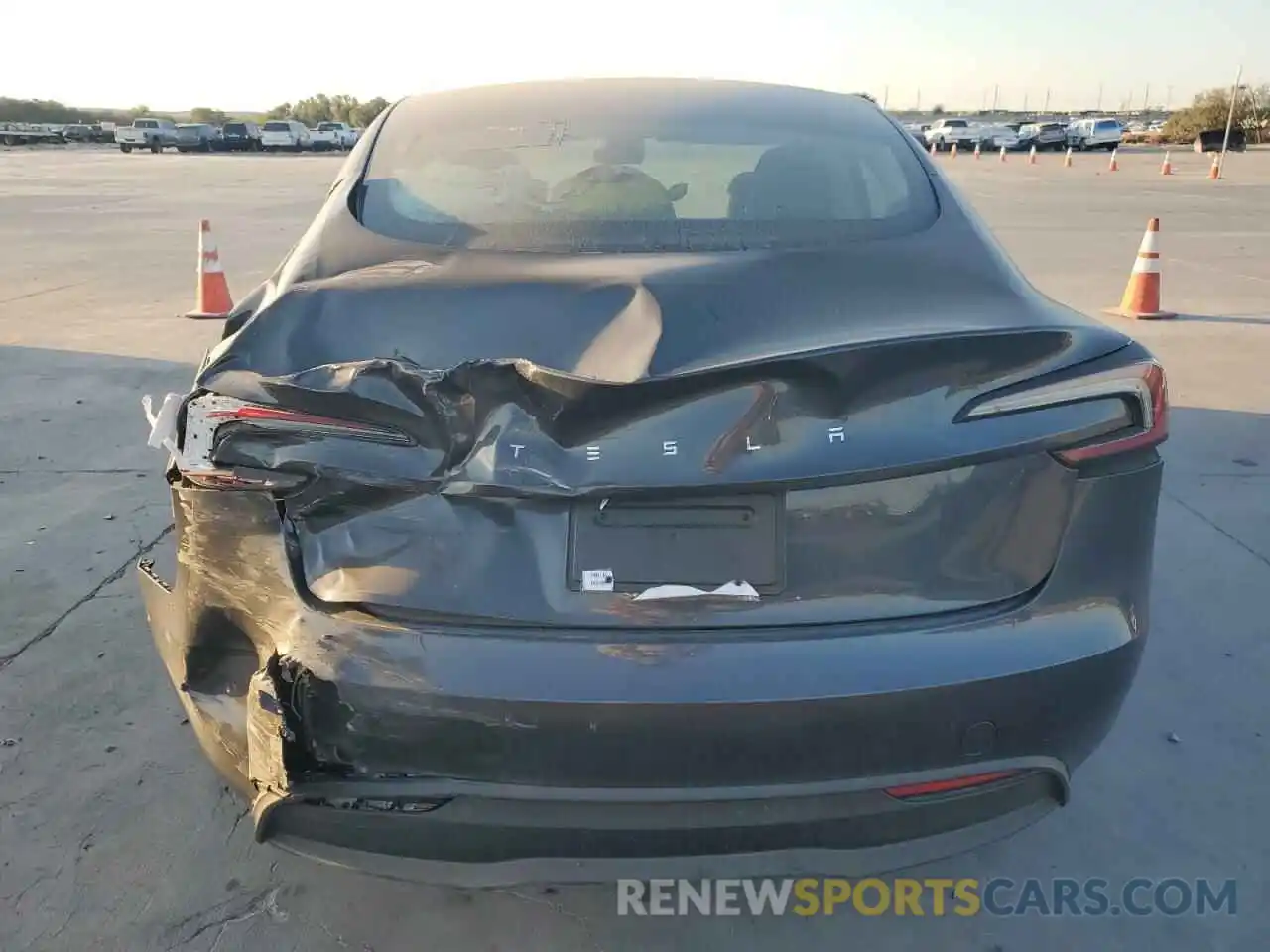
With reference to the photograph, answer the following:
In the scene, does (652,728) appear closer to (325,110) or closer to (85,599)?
(85,599)

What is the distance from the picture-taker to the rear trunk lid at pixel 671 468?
1.70m

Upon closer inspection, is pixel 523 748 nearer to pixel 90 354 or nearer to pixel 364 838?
pixel 364 838

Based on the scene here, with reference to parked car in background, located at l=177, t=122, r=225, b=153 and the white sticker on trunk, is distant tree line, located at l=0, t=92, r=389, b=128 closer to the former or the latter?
parked car in background, located at l=177, t=122, r=225, b=153

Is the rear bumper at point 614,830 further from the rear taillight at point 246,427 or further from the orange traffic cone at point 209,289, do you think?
the orange traffic cone at point 209,289

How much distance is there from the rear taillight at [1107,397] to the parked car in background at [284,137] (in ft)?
211

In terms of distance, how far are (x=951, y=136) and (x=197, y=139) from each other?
42349 mm

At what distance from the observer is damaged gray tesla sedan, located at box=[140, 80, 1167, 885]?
170cm

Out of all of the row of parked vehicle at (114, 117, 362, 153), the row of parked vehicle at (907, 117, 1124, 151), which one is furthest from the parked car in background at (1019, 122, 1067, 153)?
the row of parked vehicle at (114, 117, 362, 153)

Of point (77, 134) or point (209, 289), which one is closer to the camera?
point (209, 289)

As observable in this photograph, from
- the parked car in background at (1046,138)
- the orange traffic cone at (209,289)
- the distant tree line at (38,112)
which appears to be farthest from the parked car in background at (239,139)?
the orange traffic cone at (209,289)

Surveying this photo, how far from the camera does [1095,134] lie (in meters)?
54.0

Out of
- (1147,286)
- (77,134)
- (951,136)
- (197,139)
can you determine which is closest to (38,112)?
(77,134)

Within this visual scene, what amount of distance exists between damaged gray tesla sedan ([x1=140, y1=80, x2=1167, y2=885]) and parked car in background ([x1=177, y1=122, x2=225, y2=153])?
64711 mm

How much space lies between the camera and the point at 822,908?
2324 millimetres
